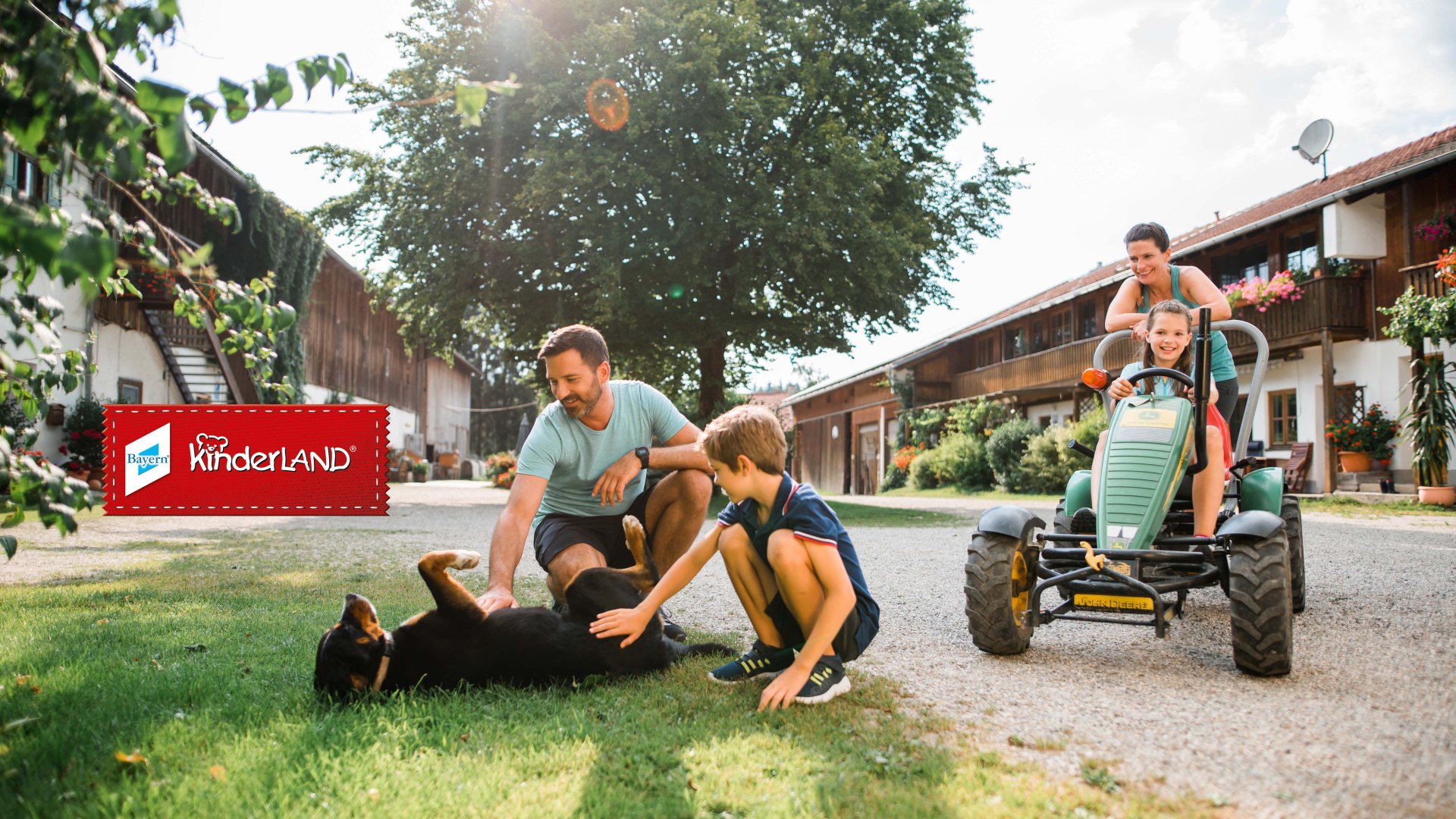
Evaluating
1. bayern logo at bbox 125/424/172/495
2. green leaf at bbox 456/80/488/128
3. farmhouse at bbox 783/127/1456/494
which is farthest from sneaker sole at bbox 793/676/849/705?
farmhouse at bbox 783/127/1456/494

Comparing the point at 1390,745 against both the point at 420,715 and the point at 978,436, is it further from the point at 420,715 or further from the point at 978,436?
the point at 978,436

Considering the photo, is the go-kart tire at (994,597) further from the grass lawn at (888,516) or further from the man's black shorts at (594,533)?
the grass lawn at (888,516)

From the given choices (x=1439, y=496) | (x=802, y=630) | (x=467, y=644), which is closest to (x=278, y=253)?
(x=467, y=644)

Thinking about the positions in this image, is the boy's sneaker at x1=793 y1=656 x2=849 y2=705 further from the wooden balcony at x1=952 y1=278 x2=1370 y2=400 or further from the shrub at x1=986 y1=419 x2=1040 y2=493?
the shrub at x1=986 y1=419 x2=1040 y2=493

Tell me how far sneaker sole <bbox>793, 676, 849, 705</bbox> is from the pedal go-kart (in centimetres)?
84

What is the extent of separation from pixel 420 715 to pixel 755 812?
3.86 ft

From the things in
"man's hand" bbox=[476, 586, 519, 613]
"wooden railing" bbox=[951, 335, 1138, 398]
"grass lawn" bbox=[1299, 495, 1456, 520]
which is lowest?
"grass lawn" bbox=[1299, 495, 1456, 520]

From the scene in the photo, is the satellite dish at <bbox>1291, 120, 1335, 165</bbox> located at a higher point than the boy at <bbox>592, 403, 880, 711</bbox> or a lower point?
higher

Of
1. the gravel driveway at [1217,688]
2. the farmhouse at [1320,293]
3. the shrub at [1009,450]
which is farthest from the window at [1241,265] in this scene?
the gravel driveway at [1217,688]

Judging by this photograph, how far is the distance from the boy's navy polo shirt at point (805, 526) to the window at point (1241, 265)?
64.0 ft

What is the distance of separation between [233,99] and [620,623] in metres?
1.87

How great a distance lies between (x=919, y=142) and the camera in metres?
18.0

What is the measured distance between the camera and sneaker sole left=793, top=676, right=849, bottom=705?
2.83m

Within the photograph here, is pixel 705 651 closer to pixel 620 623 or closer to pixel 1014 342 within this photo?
pixel 620 623
